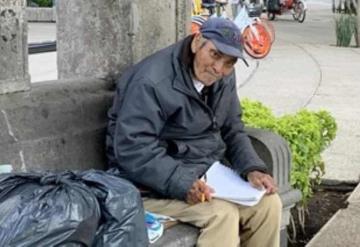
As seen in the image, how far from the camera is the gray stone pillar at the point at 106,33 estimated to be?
4.67 meters

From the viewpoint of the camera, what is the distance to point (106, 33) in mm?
4695

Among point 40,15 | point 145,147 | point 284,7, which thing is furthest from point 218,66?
point 284,7

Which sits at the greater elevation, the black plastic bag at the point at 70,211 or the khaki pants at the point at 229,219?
the black plastic bag at the point at 70,211

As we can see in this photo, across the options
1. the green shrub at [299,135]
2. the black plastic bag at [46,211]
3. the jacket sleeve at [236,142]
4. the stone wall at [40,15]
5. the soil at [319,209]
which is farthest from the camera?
the stone wall at [40,15]

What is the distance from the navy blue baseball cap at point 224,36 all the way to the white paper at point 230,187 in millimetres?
545

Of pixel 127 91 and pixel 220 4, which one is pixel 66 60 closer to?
pixel 127 91

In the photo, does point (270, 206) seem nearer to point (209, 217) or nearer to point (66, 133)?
point (209, 217)

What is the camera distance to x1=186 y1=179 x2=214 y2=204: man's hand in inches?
156

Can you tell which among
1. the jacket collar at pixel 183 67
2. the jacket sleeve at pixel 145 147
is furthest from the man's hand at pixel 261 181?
the jacket collar at pixel 183 67

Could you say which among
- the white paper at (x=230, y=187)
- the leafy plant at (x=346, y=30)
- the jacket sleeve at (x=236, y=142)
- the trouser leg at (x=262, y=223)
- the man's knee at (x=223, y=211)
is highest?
the jacket sleeve at (x=236, y=142)

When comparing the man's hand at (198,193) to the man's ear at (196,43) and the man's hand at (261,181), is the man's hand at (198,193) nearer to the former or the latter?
the man's hand at (261,181)

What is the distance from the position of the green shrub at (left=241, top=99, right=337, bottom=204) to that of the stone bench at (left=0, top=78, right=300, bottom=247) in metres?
0.72

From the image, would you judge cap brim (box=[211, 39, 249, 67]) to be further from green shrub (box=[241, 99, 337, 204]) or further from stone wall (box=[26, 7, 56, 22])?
stone wall (box=[26, 7, 56, 22])

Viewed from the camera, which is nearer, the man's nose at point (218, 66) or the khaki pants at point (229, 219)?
the khaki pants at point (229, 219)
